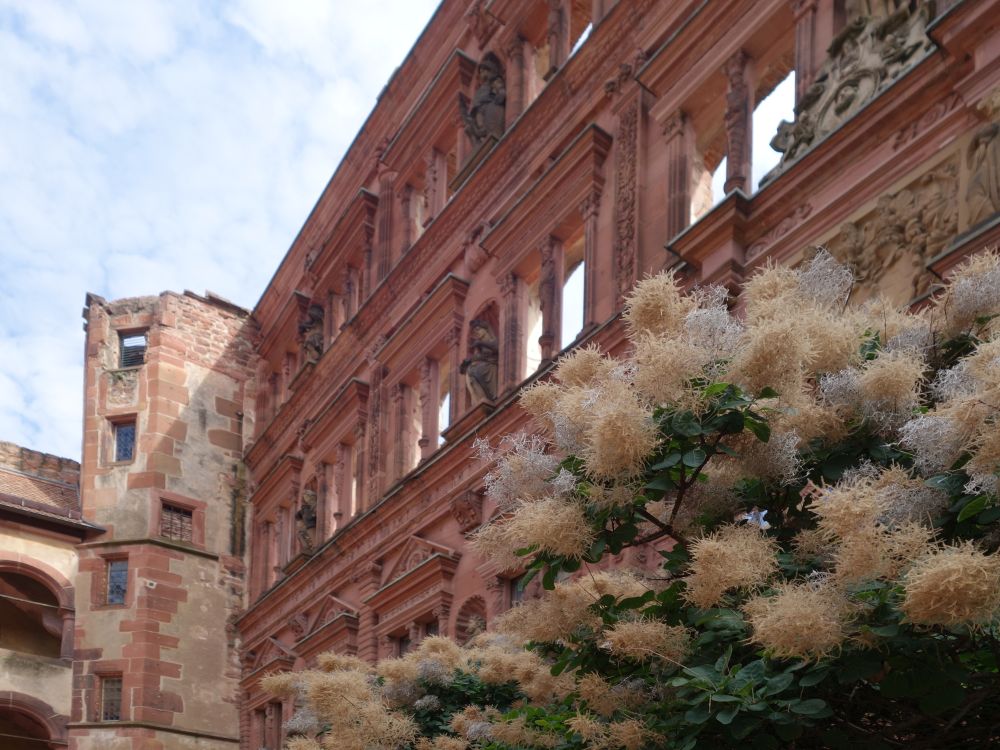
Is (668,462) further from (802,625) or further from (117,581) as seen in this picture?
(117,581)

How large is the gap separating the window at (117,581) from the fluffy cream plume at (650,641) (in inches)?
785

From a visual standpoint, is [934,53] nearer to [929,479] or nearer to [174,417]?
[929,479]

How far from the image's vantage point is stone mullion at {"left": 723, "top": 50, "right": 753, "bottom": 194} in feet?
40.0

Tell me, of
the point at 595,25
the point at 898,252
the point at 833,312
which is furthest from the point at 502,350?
the point at 833,312

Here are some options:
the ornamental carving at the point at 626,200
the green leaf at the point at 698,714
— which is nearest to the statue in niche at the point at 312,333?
the ornamental carving at the point at 626,200

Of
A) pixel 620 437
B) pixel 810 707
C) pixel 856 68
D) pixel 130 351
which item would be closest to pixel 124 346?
pixel 130 351

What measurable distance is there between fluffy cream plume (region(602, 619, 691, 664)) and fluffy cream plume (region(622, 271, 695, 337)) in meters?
1.62

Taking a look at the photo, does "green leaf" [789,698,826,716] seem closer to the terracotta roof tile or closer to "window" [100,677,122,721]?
"window" [100,677,122,721]

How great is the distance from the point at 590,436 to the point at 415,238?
15.1 m

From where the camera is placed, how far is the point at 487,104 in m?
18.1

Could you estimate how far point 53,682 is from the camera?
22.9m

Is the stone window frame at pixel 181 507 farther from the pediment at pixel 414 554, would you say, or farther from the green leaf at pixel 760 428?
the green leaf at pixel 760 428

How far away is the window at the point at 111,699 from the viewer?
76.0ft

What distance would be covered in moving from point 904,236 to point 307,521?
46.5ft
